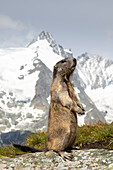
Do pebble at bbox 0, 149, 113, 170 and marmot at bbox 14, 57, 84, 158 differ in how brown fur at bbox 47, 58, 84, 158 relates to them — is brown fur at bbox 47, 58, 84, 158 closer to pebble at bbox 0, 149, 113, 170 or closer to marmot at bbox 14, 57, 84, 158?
marmot at bbox 14, 57, 84, 158

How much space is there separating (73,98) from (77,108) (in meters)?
0.55

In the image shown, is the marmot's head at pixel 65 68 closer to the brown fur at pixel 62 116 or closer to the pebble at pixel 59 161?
the brown fur at pixel 62 116

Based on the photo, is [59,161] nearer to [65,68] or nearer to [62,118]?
[62,118]

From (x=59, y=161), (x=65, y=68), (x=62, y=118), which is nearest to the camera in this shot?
(x=59, y=161)

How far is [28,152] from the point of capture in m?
7.40

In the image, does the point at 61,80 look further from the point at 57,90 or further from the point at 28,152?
the point at 28,152

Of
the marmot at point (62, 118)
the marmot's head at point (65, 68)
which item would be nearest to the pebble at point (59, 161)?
the marmot at point (62, 118)

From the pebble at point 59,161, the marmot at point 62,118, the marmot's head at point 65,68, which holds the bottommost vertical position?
the pebble at point 59,161

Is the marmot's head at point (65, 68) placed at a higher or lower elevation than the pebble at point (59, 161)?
higher

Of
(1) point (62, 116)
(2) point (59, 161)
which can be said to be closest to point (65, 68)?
(1) point (62, 116)

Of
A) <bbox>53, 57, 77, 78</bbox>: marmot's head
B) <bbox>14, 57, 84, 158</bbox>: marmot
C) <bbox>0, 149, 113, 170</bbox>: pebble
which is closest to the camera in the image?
<bbox>0, 149, 113, 170</bbox>: pebble

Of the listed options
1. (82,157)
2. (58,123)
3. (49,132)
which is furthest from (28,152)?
(82,157)

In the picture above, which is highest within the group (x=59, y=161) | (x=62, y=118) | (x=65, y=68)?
(x=65, y=68)

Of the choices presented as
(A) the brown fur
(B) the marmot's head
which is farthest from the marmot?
(B) the marmot's head
